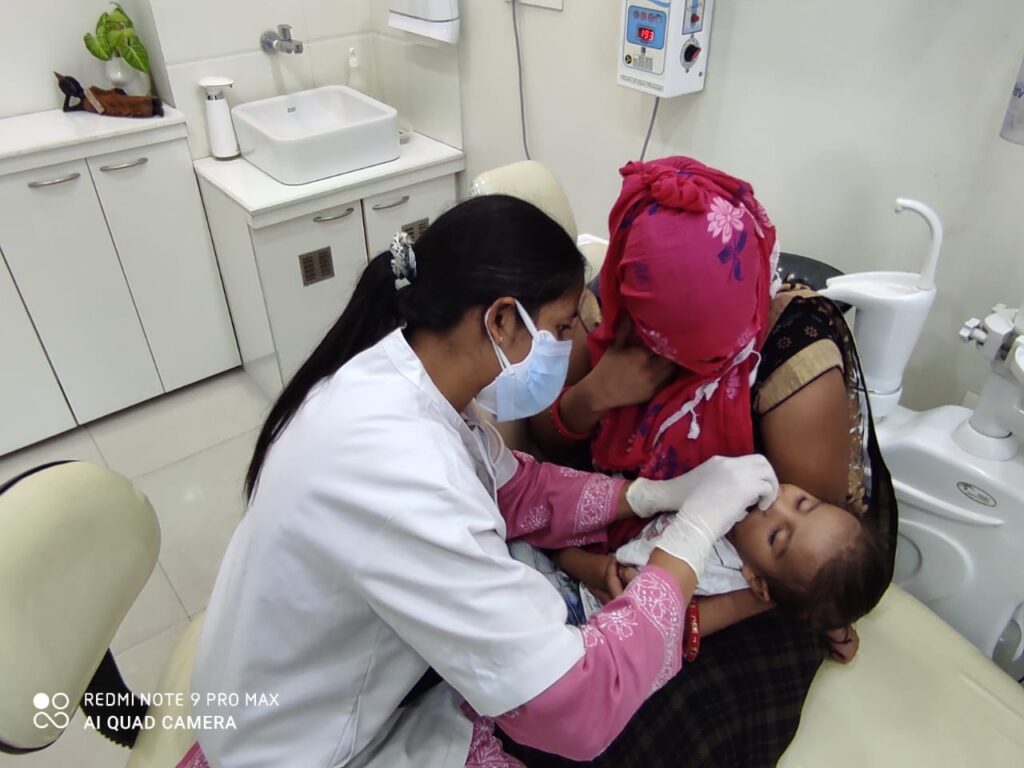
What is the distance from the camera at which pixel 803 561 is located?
1.16 m

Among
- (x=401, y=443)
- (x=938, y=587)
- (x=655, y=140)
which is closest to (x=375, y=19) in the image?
(x=655, y=140)

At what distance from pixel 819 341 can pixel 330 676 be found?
0.89 meters

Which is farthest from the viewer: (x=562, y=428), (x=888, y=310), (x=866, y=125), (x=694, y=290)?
(x=866, y=125)

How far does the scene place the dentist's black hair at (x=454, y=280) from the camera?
0.97 meters

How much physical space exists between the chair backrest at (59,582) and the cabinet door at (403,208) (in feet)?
5.35

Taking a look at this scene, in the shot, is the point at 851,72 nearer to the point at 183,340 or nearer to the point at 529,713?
the point at 529,713

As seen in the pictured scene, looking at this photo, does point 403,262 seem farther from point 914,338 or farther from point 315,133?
point 315,133

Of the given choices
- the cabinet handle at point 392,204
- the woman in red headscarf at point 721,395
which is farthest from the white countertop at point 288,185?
the woman in red headscarf at point 721,395

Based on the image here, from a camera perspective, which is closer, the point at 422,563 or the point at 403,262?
the point at 422,563

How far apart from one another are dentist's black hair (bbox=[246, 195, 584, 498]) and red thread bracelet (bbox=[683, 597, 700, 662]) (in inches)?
22.1

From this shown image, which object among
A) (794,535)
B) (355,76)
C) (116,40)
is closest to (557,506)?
(794,535)

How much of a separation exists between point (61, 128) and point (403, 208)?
3.57ft

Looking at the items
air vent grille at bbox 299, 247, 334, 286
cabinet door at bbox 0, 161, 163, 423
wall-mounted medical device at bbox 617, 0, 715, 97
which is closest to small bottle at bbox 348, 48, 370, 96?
air vent grille at bbox 299, 247, 334, 286

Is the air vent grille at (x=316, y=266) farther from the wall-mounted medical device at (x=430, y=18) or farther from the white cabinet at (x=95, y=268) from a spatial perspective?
the wall-mounted medical device at (x=430, y=18)
